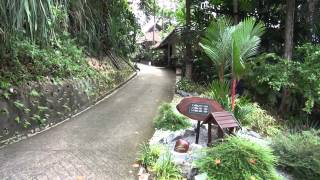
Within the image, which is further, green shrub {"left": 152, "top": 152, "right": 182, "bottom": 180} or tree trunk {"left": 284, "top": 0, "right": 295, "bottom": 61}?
tree trunk {"left": 284, "top": 0, "right": 295, "bottom": 61}

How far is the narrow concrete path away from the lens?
5.17 meters

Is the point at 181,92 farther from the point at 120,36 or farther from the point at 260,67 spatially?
the point at 120,36

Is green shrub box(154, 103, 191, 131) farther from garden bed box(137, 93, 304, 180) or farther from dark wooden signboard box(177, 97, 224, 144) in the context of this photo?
dark wooden signboard box(177, 97, 224, 144)

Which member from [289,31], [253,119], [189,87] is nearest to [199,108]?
[253,119]

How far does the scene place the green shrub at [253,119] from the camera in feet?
23.7

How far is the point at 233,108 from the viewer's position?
6684 mm

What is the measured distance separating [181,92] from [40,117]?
18.5 ft

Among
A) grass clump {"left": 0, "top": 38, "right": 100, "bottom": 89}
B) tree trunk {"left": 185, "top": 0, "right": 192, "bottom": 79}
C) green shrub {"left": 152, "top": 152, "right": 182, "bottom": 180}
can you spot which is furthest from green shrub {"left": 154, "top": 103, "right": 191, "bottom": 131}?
tree trunk {"left": 185, "top": 0, "right": 192, "bottom": 79}

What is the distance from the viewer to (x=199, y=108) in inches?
236

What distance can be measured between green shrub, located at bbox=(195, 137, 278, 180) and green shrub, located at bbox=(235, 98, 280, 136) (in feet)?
8.46

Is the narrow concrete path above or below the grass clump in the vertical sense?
below

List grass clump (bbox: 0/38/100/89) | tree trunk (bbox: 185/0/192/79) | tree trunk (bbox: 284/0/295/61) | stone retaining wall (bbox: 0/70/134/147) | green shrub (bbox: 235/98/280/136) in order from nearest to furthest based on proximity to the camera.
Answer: stone retaining wall (bbox: 0/70/134/147)
grass clump (bbox: 0/38/100/89)
green shrub (bbox: 235/98/280/136)
tree trunk (bbox: 284/0/295/61)
tree trunk (bbox: 185/0/192/79)

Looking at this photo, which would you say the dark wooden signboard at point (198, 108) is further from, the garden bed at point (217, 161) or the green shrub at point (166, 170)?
the green shrub at point (166, 170)

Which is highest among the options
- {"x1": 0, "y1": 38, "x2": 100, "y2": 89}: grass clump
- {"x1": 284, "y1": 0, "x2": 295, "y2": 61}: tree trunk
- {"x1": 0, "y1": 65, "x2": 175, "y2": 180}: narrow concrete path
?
{"x1": 284, "y1": 0, "x2": 295, "y2": 61}: tree trunk
